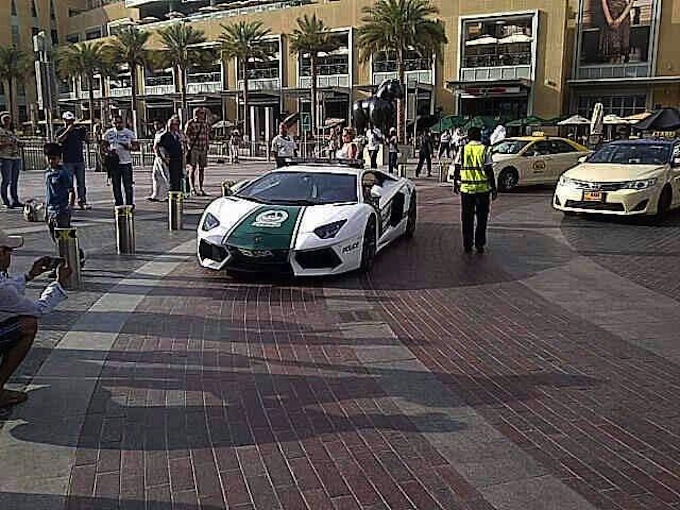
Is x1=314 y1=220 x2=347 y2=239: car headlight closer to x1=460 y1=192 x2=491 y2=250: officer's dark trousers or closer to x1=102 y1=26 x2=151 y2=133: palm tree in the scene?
x1=460 y1=192 x2=491 y2=250: officer's dark trousers

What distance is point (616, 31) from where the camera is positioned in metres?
45.9

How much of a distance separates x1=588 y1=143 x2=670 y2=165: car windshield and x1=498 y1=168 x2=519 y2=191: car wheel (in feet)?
13.8

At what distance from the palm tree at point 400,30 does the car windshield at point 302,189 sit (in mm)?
33841

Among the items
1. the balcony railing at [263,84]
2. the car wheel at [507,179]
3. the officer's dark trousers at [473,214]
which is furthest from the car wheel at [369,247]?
the balcony railing at [263,84]

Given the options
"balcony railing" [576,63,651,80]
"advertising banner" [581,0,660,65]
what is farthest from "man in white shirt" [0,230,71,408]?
"advertising banner" [581,0,660,65]

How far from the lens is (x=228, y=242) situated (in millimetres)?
7762

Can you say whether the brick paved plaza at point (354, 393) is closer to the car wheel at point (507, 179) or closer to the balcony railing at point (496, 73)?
the car wheel at point (507, 179)

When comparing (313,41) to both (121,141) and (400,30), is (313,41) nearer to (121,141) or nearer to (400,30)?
(400,30)

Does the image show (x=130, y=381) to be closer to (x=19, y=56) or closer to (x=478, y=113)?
A: (x=478, y=113)

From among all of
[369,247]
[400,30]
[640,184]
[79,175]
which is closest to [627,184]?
[640,184]

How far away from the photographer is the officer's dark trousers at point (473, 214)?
9641 mm

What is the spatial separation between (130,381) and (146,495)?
159 centimetres

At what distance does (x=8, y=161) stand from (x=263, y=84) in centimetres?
4727

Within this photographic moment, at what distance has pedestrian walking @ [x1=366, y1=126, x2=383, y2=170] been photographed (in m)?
19.6
